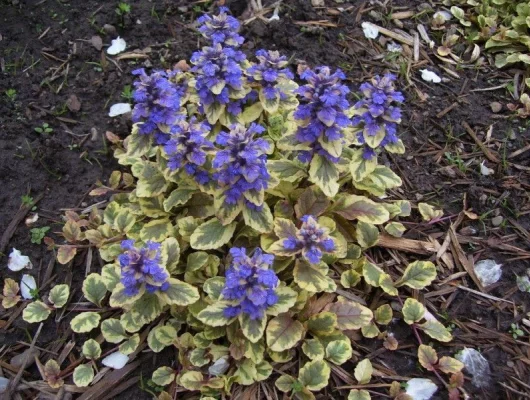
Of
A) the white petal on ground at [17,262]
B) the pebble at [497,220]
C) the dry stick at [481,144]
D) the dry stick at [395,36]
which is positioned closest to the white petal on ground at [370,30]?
the dry stick at [395,36]

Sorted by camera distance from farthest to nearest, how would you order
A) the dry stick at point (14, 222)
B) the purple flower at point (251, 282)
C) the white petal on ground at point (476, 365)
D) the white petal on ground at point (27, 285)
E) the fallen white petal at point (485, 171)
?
the fallen white petal at point (485, 171) < the dry stick at point (14, 222) < the white petal on ground at point (27, 285) < the white petal on ground at point (476, 365) < the purple flower at point (251, 282)

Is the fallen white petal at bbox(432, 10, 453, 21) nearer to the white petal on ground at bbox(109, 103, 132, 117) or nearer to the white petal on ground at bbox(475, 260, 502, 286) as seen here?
the white petal on ground at bbox(475, 260, 502, 286)

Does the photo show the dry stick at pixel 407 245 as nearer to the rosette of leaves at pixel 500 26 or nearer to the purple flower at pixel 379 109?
the purple flower at pixel 379 109

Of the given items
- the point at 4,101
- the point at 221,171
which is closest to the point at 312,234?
the point at 221,171

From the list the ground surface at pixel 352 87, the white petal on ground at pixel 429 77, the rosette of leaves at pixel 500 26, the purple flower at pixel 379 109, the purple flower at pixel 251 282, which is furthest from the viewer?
the rosette of leaves at pixel 500 26

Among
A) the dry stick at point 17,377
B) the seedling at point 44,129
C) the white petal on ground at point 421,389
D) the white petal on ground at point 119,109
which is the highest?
the white petal on ground at point 119,109

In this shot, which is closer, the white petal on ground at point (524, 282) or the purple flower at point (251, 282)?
the purple flower at point (251, 282)

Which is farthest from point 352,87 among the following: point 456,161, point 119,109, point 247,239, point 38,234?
point 38,234

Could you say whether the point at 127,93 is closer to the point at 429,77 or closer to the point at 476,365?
the point at 429,77

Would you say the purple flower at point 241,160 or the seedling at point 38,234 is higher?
the purple flower at point 241,160
